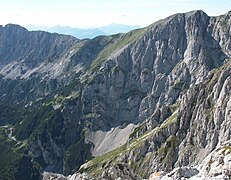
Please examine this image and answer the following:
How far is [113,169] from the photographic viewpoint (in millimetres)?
90250

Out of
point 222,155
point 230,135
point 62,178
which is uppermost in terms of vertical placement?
point 222,155

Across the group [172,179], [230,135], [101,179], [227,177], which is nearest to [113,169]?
[101,179]

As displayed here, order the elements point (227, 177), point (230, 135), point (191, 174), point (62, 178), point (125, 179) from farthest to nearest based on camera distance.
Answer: point (230, 135)
point (62, 178)
point (125, 179)
point (191, 174)
point (227, 177)

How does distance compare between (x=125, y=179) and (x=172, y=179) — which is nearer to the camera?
(x=172, y=179)

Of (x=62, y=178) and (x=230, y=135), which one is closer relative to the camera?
(x=62, y=178)

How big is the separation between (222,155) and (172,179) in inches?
394

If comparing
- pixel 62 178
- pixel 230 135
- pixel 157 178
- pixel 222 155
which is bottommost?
pixel 230 135

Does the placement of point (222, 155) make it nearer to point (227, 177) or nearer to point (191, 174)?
point (191, 174)

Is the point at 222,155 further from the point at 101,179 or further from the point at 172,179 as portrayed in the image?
the point at 101,179

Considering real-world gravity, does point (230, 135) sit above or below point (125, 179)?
below

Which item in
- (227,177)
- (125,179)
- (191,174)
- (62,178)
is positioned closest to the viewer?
(227,177)

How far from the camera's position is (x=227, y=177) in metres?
53.8

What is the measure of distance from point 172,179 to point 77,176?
28.0m

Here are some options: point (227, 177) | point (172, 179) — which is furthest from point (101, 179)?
point (227, 177)
